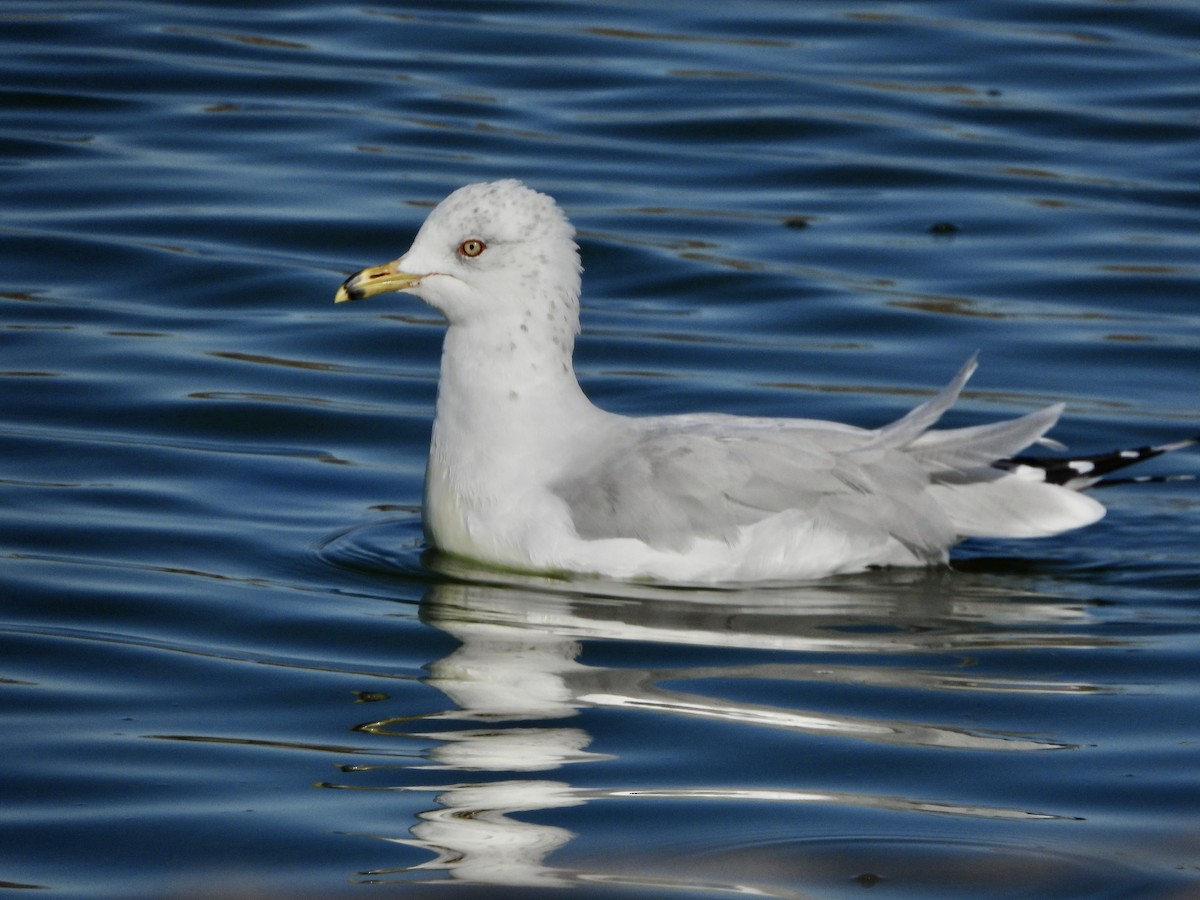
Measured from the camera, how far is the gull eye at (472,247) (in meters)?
7.36

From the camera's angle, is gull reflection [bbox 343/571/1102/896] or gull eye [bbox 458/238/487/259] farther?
gull eye [bbox 458/238/487/259]

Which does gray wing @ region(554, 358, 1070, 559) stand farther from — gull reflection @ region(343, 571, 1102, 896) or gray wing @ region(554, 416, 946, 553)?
gull reflection @ region(343, 571, 1102, 896)

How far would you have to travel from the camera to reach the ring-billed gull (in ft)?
23.3

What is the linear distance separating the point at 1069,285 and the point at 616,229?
7.92 ft

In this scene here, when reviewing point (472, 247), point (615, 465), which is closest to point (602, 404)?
point (472, 247)

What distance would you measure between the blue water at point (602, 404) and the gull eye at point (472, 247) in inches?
39.5

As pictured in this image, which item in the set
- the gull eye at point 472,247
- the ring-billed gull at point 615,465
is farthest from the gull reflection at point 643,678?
the gull eye at point 472,247

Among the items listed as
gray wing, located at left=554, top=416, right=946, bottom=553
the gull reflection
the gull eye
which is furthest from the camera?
the gull eye

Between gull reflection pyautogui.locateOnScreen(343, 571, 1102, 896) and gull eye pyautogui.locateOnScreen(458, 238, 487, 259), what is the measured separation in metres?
1.06

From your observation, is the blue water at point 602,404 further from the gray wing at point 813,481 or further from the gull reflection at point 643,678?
the gray wing at point 813,481

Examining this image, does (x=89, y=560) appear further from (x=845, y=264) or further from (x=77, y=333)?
(x=845, y=264)

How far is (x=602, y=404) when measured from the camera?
31.0 feet

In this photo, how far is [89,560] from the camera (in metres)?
7.34

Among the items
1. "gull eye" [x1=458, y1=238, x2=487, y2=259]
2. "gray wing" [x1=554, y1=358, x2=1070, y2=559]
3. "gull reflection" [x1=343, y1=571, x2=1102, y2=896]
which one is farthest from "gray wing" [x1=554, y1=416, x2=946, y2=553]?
"gull eye" [x1=458, y1=238, x2=487, y2=259]
